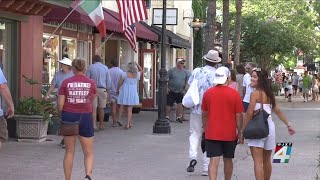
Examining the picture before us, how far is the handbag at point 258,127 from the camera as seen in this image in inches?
287

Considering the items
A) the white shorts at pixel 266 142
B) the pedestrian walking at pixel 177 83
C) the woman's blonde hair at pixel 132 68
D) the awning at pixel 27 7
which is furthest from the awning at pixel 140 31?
the white shorts at pixel 266 142

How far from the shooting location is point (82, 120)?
7.74 meters

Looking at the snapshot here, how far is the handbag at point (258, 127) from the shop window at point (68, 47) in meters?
10.1

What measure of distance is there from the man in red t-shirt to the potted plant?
215 inches

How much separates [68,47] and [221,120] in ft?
34.2

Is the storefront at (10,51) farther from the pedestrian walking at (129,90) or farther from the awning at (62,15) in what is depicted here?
the pedestrian walking at (129,90)

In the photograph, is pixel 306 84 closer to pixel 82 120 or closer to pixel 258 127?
pixel 258 127

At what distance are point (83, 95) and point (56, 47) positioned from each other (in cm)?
883

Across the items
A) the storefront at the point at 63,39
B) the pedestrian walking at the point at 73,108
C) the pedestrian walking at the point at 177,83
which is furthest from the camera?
the pedestrian walking at the point at 177,83

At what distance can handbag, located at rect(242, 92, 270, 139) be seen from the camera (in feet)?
24.0

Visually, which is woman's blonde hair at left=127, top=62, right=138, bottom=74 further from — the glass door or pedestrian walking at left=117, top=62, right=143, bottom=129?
the glass door

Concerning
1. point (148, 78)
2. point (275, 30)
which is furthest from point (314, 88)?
point (148, 78)

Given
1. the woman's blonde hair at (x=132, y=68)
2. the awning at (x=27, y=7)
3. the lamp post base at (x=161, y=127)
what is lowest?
the lamp post base at (x=161, y=127)

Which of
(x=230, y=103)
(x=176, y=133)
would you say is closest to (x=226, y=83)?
(x=230, y=103)
